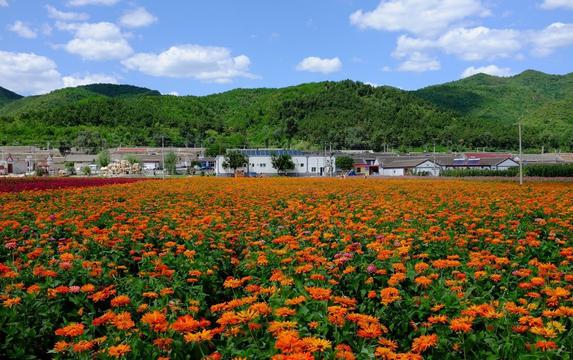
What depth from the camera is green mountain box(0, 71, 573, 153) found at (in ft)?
445

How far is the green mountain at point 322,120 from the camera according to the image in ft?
445

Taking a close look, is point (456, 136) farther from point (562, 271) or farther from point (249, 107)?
point (562, 271)

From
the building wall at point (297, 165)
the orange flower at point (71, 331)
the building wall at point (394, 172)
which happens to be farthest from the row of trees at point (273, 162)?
the orange flower at point (71, 331)

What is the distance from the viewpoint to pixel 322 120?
159 meters

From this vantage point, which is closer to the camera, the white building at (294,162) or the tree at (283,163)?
the tree at (283,163)

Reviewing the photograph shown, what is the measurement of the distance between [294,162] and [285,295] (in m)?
82.9

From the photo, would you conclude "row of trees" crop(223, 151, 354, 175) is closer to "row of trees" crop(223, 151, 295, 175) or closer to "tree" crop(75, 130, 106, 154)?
"row of trees" crop(223, 151, 295, 175)

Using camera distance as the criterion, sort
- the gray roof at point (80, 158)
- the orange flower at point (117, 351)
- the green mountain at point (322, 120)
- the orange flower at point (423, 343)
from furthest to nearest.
Result: the green mountain at point (322, 120) → the gray roof at point (80, 158) → the orange flower at point (423, 343) → the orange flower at point (117, 351)

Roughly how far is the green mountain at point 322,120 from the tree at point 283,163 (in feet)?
127

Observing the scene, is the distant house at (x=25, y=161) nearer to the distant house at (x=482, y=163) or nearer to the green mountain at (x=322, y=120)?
the green mountain at (x=322, y=120)

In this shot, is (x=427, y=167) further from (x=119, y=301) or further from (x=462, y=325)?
(x=119, y=301)

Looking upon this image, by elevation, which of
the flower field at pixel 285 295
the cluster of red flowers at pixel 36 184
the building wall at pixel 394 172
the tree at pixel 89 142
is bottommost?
the building wall at pixel 394 172

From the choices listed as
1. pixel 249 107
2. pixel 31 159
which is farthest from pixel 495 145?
pixel 31 159

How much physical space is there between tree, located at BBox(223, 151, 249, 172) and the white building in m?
1.15
